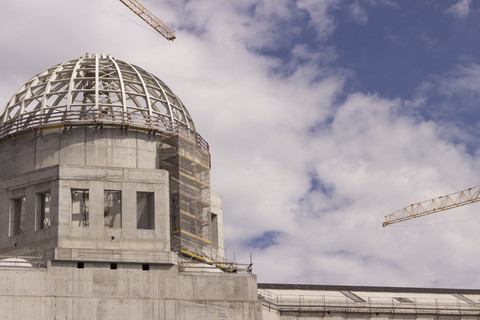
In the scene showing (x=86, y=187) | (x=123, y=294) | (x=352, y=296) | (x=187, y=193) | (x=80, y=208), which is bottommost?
(x=123, y=294)

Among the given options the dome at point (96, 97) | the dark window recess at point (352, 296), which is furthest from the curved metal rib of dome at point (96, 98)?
the dark window recess at point (352, 296)

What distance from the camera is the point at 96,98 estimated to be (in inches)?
2653

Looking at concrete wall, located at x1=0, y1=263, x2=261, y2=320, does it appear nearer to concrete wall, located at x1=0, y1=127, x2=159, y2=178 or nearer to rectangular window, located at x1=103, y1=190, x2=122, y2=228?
rectangular window, located at x1=103, y1=190, x2=122, y2=228

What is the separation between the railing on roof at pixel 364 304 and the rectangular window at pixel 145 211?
14393 millimetres

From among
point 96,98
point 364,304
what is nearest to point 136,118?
point 96,98

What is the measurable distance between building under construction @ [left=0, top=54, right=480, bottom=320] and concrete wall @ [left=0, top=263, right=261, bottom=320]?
7 centimetres

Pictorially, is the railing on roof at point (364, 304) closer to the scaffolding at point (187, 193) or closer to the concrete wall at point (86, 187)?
the scaffolding at point (187, 193)

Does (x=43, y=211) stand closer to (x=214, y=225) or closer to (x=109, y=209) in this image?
(x=109, y=209)

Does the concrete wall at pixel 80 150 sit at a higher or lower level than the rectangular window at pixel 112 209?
higher

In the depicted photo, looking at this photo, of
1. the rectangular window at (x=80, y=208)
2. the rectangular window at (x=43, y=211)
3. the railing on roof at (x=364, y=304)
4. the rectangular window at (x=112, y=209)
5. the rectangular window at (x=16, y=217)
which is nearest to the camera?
the rectangular window at (x=43, y=211)

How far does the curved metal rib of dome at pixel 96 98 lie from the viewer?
67000mm

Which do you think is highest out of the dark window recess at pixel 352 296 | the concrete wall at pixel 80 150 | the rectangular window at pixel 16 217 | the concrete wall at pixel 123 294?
the concrete wall at pixel 80 150

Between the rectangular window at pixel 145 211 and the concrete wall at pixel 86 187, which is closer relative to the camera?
the concrete wall at pixel 86 187

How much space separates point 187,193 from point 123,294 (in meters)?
10.7
